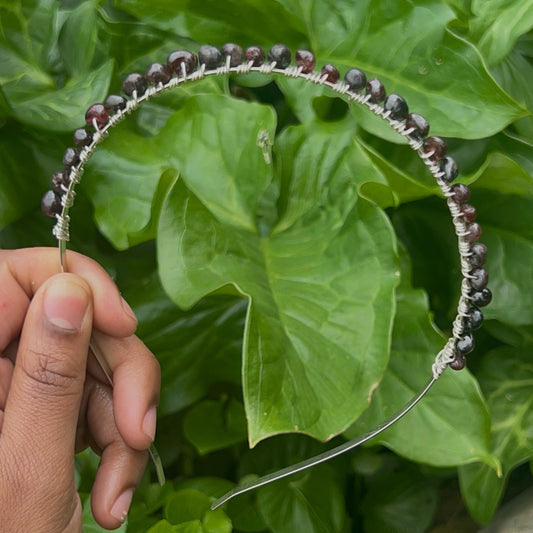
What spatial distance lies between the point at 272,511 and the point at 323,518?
2.4 inches

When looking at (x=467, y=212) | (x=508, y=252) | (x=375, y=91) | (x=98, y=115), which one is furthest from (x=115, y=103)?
(x=508, y=252)

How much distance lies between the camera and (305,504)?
0.82 metres

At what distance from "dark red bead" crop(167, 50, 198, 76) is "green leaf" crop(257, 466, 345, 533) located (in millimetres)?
456

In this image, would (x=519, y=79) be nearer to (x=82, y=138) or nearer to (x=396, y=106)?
(x=396, y=106)

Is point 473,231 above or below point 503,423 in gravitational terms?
above

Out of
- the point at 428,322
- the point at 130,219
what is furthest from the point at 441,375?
the point at 130,219

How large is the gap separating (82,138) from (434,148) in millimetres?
322

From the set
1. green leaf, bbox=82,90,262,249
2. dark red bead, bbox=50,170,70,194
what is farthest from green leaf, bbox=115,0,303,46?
dark red bead, bbox=50,170,70,194

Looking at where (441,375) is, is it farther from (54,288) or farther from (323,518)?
(54,288)

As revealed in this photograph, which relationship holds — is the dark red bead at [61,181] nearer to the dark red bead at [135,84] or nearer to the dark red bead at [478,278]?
the dark red bead at [135,84]

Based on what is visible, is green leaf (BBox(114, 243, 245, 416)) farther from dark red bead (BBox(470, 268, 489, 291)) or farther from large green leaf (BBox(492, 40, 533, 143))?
large green leaf (BBox(492, 40, 533, 143))

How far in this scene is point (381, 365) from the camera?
61 cm

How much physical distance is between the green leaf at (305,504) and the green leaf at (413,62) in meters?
0.40

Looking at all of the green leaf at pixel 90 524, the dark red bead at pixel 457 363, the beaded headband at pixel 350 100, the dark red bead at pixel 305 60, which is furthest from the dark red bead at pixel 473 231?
the green leaf at pixel 90 524
